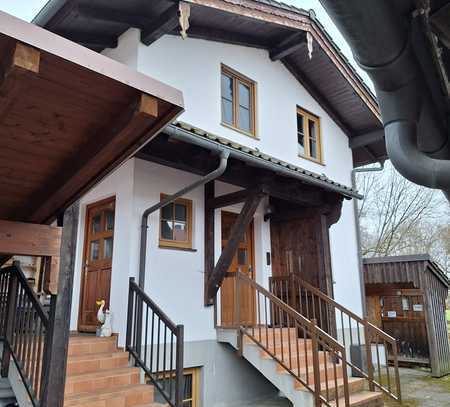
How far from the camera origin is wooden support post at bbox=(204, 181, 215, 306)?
5564mm

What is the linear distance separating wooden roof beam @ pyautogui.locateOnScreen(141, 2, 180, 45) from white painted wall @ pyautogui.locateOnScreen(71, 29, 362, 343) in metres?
0.13

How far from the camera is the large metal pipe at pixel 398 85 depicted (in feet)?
5.51

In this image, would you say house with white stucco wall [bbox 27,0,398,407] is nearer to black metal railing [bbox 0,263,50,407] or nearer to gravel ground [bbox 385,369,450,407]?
gravel ground [bbox 385,369,450,407]

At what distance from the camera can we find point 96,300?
530cm

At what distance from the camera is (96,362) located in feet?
13.8

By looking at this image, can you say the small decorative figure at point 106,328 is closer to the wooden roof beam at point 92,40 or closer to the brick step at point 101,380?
the brick step at point 101,380

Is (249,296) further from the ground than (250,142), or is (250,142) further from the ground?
(250,142)

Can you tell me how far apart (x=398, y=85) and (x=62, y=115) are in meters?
1.61

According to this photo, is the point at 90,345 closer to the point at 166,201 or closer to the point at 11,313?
the point at 11,313

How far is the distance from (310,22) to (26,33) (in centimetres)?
605

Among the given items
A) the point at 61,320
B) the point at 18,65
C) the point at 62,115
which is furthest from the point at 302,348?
the point at 18,65

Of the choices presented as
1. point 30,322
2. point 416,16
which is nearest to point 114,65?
point 416,16

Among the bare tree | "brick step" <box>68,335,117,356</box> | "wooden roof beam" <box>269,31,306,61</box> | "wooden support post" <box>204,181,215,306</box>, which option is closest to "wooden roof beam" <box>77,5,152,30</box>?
"wooden support post" <box>204,181,215,306</box>

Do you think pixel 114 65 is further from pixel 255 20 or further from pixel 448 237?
pixel 448 237
